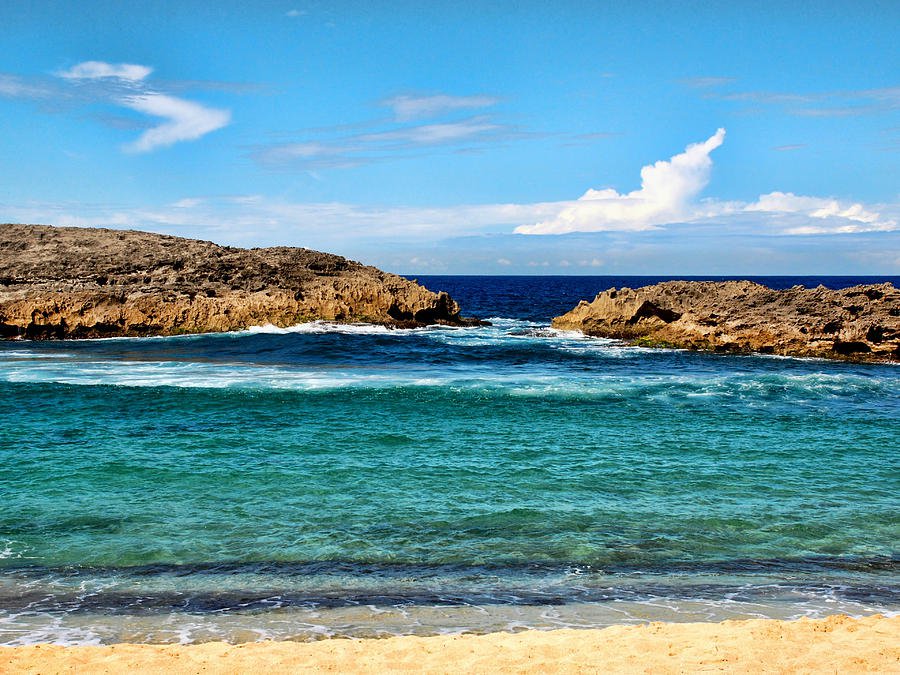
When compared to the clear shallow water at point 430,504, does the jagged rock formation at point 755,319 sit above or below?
above

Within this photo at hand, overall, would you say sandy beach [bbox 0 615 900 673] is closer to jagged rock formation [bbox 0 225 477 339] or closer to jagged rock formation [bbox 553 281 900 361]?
jagged rock formation [bbox 553 281 900 361]

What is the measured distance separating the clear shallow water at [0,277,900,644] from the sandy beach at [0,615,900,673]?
2.31ft

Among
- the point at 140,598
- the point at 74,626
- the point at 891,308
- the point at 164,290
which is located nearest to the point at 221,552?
the point at 140,598

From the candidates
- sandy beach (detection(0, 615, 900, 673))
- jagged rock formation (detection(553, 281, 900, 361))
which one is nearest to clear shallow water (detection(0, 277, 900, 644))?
sandy beach (detection(0, 615, 900, 673))

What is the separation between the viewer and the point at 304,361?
35.1 m

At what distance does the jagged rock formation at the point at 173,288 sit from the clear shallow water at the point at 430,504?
18004 millimetres

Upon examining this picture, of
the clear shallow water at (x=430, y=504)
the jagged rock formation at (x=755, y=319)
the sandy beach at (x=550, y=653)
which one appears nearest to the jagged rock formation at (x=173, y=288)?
the jagged rock formation at (x=755, y=319)

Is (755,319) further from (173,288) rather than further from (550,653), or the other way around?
(173,288)

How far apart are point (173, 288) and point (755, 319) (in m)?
37.4

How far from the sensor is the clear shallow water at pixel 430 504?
961 cm

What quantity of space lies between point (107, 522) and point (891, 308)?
3756 cm

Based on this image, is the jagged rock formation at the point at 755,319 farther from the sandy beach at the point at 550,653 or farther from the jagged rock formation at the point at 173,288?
the sandy beach at the point at 550,653

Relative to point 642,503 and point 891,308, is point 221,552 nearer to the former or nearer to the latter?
point 642,503

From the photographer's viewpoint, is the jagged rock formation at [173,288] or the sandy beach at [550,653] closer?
the sandy beach at [550,653]
